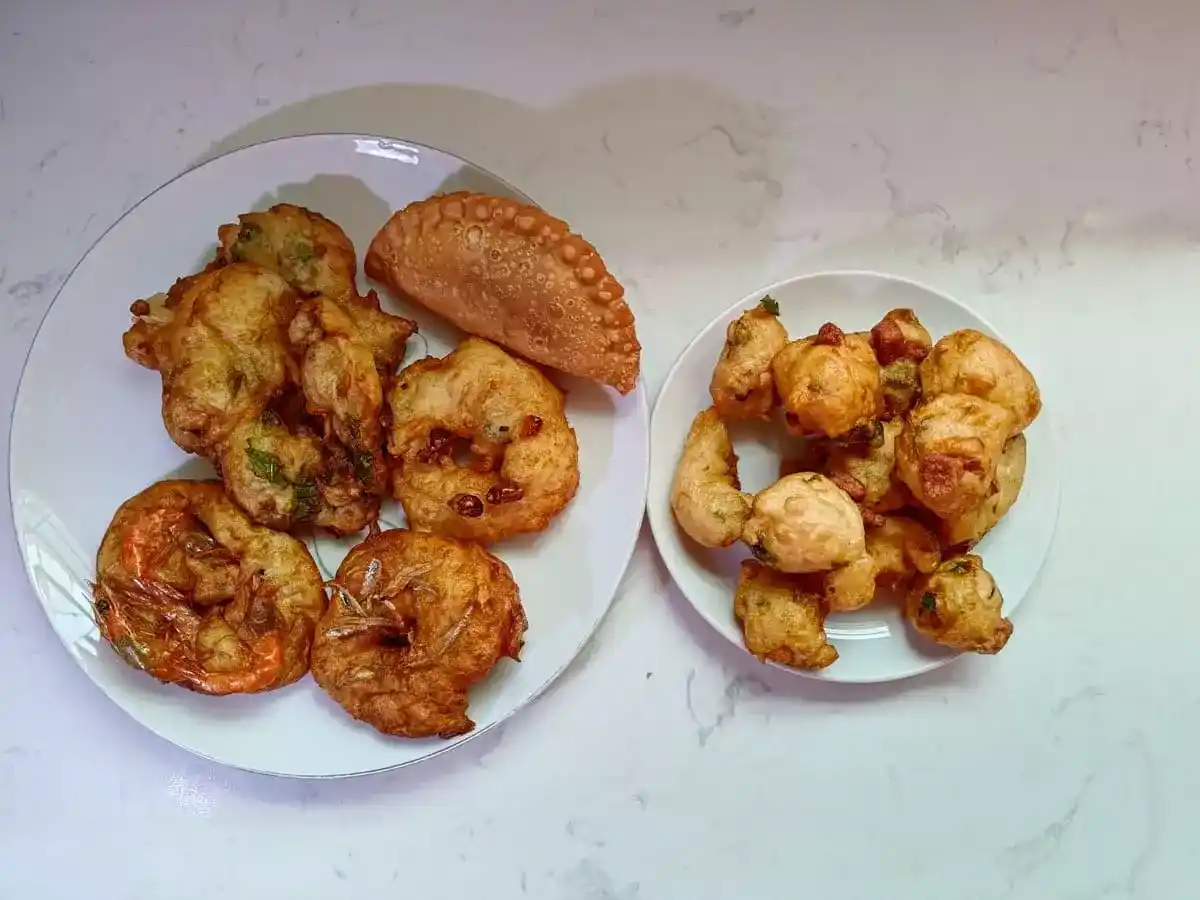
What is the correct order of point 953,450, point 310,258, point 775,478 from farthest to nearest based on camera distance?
point 775,478, point 310,258, point 953,450

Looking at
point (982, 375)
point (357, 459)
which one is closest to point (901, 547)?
point (982, 375)

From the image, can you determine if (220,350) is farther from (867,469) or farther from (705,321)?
(867,469)

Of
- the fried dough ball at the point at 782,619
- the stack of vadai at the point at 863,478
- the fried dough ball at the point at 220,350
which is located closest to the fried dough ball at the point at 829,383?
the stack of vadai at the point at 863,478

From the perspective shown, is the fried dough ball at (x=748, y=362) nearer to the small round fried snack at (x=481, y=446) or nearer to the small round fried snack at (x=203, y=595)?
the small round fried snack at (x=481, y=446)

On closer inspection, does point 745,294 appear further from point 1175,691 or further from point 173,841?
point 173,841

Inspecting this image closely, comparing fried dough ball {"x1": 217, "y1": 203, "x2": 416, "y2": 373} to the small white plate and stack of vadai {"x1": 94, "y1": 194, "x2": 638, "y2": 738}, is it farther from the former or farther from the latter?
the small white plate

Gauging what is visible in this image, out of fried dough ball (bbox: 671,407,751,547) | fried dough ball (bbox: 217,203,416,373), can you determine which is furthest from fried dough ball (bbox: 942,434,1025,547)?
fried dough ball (bbox: 217,203,416,373)

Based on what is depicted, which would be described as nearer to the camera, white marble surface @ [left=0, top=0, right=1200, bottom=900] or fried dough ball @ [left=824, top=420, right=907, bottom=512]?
fried dough ball @ [left=824, top=420, right=907, bottom=512]
